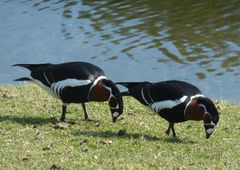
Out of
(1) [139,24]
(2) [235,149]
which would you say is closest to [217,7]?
(1) [139,24]

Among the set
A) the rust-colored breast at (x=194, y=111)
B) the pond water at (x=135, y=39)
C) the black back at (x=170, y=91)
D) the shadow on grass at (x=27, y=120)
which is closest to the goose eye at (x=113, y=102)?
the black back at (x=170, y=91)

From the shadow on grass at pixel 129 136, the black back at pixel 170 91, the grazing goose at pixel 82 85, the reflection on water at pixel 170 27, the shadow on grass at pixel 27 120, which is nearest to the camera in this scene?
the black back at pixel 170 91

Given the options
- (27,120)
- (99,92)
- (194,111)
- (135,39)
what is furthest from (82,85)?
(135,39)

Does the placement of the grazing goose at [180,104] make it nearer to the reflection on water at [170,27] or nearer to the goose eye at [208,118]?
the goose eye at [208,118]

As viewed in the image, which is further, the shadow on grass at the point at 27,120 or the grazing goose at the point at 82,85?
the shadow on grass at the point at 27,120

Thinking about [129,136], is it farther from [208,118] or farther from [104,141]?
[208,118]

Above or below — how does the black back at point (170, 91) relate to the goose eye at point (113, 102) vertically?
above

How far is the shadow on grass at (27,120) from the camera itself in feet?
39.8

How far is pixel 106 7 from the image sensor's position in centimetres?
3312

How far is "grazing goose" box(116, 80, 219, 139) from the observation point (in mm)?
11125

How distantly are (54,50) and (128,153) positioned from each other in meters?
16.0

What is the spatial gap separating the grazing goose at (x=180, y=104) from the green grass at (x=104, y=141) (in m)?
0.47

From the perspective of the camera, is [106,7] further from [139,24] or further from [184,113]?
[184,113]

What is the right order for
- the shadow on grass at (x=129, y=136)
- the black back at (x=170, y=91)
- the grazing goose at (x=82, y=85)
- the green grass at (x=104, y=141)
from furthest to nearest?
the grazing goose at (x=82, y=85)
the shadow on grass at (x=129, y=136)
the black back at (x=170, y=91)
the green grass at (x=104, y=141)
